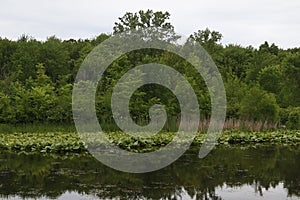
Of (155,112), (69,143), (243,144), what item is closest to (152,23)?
(155,112)

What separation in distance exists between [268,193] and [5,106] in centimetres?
1387

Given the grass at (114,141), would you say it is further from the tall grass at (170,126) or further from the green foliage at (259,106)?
the green foliage at (259,106)

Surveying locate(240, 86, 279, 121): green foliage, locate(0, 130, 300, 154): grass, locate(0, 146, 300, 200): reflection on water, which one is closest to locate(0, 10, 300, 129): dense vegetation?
locate(240, 86, 279, 121): green foliage

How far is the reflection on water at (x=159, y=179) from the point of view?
6.70 m

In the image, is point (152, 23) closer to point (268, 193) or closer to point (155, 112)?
point (155, 112)

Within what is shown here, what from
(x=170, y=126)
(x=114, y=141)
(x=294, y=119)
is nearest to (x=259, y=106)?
(x=294, y=119)

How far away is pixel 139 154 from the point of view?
11.4 meters

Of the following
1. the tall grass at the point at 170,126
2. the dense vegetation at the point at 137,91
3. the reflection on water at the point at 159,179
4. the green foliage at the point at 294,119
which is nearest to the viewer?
the reflection on water at the point at 159,179

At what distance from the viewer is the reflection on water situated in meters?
6.70

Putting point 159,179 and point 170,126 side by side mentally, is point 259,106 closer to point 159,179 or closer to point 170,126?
point 170,126

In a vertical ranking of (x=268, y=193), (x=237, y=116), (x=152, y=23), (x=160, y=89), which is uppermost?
(x=152, y=23)

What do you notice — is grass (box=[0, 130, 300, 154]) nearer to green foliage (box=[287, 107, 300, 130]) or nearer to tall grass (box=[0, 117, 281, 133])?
tall grass (box=[0, 117, 281, 133])

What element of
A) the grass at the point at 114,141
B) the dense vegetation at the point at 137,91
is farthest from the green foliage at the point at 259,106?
the grass at the point at 114,141

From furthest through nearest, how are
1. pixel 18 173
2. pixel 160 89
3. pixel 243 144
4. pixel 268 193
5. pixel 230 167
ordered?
1. pixel 160 89
2. pixel 243 144
3. pixel 230 167
4. pixel 18 173
5. pixel 268 193
